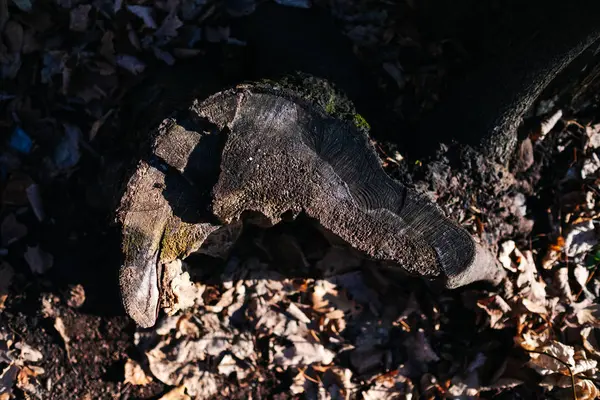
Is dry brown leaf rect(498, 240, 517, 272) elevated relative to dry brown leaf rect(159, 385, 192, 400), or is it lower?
elevated

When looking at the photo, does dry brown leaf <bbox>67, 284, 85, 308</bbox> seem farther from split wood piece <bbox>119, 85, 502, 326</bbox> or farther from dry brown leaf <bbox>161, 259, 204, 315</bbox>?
split wood piece <bbox>119, 85, 502, 326</bbox>

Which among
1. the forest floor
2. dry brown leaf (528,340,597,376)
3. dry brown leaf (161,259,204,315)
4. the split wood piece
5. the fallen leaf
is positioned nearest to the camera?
the split wood piece

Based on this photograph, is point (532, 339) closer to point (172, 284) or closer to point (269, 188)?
point (269, 188)

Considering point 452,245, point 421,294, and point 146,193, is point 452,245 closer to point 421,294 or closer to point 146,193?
point 421,294

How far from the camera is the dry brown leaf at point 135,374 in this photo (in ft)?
9.47

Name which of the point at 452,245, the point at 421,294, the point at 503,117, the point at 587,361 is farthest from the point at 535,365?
the point at 503,117

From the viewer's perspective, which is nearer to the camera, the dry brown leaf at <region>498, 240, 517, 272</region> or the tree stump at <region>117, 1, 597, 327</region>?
the tree stump at <region>117, 1, 597, 327</region>

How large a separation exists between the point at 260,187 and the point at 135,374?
1569 mm

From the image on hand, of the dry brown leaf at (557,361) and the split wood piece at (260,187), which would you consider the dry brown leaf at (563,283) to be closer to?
the dry brown leaf at (557,361)

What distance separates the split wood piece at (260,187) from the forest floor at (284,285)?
0.78m

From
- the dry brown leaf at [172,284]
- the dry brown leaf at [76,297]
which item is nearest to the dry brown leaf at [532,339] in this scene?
the dry brown leaf at [172,284]

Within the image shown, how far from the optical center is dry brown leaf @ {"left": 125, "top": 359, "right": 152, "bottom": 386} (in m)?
2.89

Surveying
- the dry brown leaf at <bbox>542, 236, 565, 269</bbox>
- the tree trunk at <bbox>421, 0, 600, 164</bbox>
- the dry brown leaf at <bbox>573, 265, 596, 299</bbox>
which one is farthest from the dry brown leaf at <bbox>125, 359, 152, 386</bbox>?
the dry brown leaf at <bbox>573, 265, 596, 299</bbox>

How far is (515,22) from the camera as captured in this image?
7.58 ft
